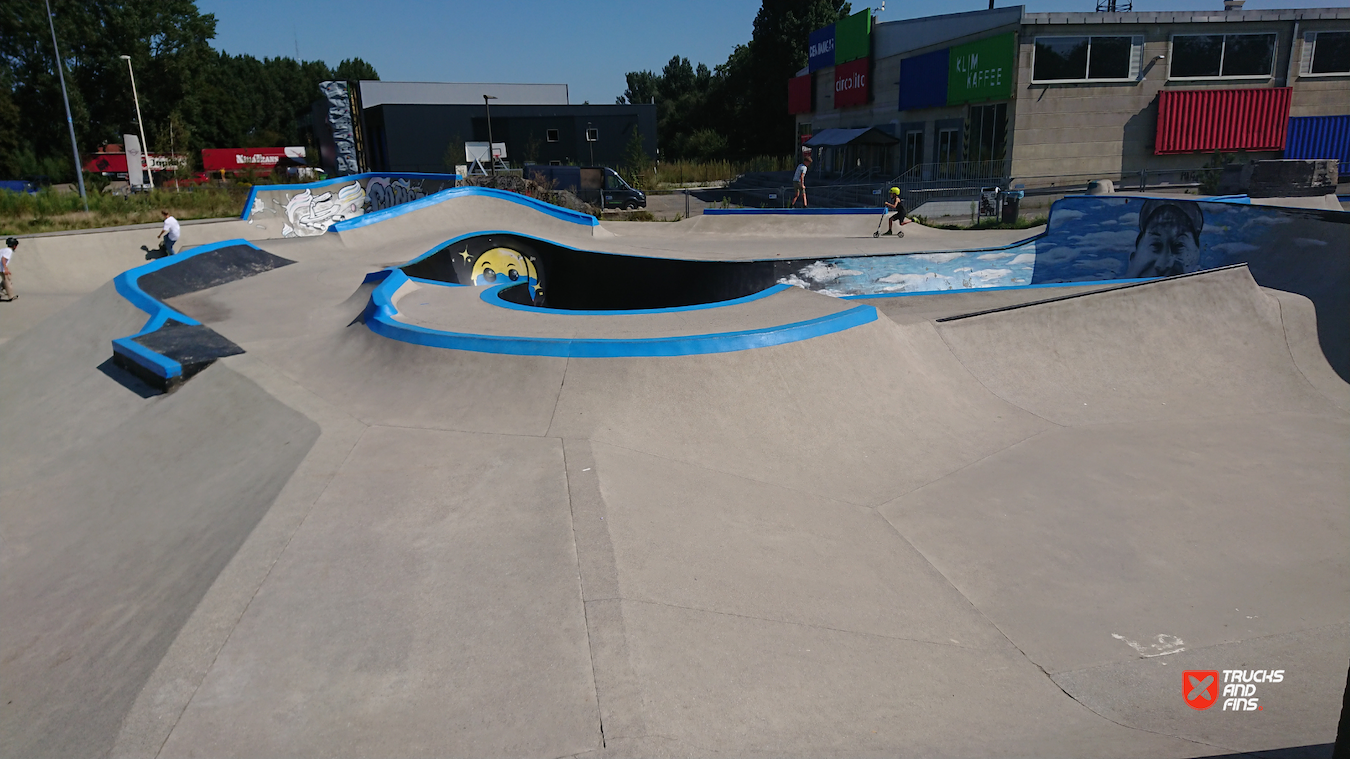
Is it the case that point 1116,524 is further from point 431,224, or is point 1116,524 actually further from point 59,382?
point 431,224

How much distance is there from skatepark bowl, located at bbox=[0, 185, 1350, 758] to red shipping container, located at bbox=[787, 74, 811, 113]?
37.6 metres

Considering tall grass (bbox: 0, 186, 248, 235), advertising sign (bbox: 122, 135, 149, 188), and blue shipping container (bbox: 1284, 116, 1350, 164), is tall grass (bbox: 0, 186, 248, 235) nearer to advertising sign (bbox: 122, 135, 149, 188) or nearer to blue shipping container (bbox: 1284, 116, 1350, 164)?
advertising sign (bbox: 122, 135, 149, 188)

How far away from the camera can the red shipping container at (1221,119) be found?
29.9 metres

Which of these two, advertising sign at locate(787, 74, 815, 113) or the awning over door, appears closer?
the awning over door

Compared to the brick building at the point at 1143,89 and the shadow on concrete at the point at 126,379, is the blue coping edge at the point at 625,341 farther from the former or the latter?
the brick building at the point at 1143,89

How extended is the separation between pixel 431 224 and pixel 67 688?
17.7 m

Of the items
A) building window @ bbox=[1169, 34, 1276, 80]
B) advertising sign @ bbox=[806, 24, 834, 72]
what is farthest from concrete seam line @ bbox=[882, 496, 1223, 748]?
advertising sign @ bbox=[806, 24, 834, 72]

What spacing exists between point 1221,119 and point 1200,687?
33.6 metres

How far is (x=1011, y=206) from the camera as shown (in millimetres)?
23359

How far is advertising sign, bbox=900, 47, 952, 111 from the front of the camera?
33469mm

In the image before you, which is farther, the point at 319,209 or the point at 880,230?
the point at 319,209

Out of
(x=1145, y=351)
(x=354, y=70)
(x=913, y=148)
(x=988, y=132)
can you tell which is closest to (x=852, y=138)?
(x=913, y=148)

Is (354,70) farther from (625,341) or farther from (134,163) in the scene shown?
(625,341)

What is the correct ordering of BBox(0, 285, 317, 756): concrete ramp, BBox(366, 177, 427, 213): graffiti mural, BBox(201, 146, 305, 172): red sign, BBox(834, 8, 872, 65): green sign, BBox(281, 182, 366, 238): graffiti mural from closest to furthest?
BBox(0, 285, 317, 756): concrete ramp
BBox(281, 182, 366, 238): graffiti mural
BBox(366, 177, 427, 213): graffiti mural
BBox(834, 8, 872, 65): green sign
BBox(201, 146, 305, 172): red sign
